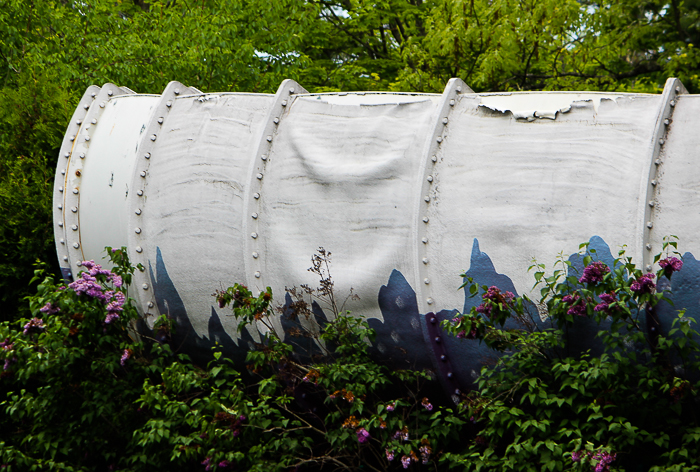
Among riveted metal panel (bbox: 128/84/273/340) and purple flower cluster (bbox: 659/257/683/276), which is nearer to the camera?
purple flower cluster (bbox: 659/257/683/276)

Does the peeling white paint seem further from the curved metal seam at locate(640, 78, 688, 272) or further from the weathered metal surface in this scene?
the curved metal seam at locate(640, 78, 688, 272)

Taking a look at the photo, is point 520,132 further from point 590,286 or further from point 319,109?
point 319,109

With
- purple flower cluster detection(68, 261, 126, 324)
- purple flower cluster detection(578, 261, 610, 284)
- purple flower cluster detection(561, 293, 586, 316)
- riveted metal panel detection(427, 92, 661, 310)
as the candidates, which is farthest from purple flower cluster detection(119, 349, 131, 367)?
purple flower cluster detection(578, 261, 610, 284)

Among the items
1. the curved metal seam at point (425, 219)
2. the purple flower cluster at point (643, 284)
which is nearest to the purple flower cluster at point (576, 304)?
the purple flower cluster at point (643, 284)

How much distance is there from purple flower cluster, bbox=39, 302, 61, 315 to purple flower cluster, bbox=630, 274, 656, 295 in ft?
11.9

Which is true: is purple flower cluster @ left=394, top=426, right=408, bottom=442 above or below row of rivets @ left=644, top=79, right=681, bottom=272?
below

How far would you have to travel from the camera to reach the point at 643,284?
3461mm

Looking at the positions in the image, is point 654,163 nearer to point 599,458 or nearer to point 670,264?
point 670,264

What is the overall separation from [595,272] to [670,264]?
0.37 metres

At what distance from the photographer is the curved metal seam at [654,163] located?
12.0ft

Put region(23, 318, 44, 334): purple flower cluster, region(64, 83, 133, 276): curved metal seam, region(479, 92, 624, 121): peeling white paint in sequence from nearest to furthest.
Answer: region(479, 92, 624, 121): peeling white paint < region(23, 318, 44, 334): purple flower cluster < region(64, 83, 133, 276): curved metal seam

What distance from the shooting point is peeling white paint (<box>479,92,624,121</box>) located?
13.4ft

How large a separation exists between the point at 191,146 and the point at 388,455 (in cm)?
264

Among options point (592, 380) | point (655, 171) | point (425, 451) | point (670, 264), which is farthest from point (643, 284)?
point (425, 451)
